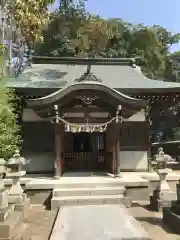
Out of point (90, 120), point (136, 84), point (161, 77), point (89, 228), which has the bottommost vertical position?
point (89, 228)

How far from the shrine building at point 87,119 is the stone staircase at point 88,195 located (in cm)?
124

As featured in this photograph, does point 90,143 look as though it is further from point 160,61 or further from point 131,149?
point 160,61

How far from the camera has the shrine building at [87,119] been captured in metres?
10.1

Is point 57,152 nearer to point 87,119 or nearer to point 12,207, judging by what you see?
point 87,119

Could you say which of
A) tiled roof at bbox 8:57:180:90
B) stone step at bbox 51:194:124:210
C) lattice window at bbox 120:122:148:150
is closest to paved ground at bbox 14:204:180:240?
stone step at bbox 51:194:124:210

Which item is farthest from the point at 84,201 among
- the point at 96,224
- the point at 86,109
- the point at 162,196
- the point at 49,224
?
the point at 86,109

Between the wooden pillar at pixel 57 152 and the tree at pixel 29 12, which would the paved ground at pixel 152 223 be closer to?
the wooden pillar at pixel 57 152

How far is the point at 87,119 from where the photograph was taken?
10.6 metres

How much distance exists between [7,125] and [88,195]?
3982 mm

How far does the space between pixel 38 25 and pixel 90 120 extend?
177 inches

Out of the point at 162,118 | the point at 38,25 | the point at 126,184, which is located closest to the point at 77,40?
the point at 162,118

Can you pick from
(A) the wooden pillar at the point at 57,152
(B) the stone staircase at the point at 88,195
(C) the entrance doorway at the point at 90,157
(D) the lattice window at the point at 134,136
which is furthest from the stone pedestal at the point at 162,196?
(C) the entrance doorway at the point at 90,157

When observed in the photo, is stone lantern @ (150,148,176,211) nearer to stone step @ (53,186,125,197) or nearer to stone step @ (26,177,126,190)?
stone step @ (53,186,125,197)

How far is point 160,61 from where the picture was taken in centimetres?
2672
